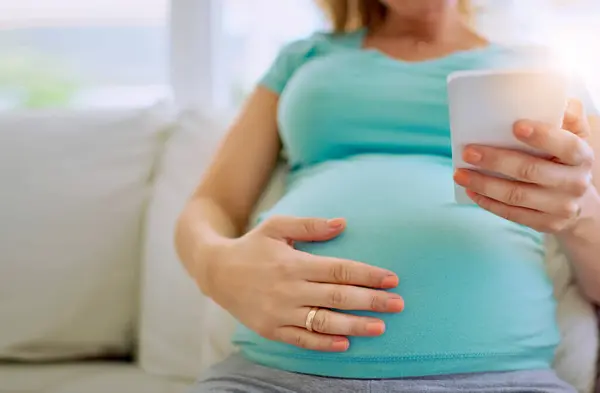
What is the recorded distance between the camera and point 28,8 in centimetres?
182

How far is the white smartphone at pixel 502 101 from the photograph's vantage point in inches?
24.3

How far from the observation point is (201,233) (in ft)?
3.09

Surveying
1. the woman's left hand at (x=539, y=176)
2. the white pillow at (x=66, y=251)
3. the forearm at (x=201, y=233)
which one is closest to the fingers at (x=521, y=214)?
the woman's left hand at (x=539, y=176)

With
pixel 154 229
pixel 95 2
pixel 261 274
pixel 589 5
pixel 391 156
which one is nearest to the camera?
pixel 261 274

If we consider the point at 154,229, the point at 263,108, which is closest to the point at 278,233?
the point at 263,108

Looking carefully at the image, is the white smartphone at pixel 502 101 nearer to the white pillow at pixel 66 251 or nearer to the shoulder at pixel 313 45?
the shoulder at pixel 313 45

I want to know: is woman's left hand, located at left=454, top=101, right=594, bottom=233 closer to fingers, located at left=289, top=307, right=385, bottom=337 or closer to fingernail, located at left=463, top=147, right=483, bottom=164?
fingernail, located at left=463, top=147, right=483, bottom=164

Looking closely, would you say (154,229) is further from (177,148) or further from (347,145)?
(347,145)

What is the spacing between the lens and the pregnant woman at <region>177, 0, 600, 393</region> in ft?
2.35

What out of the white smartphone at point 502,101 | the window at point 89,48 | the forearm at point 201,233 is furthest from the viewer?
the window at point 89,48

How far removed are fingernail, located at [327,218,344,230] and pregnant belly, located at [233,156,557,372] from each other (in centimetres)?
2

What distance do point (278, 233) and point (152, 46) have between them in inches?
44.3

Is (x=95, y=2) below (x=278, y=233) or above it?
above

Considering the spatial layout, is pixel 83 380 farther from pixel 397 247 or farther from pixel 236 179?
pixel 397 247
